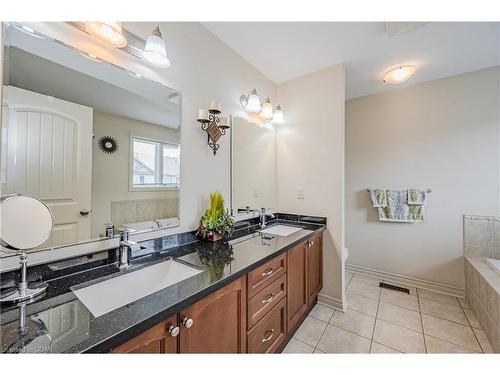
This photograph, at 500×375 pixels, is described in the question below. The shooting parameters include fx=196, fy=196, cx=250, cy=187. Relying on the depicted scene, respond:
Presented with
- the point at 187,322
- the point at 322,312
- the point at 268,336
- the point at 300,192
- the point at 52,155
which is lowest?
the point at 322,312

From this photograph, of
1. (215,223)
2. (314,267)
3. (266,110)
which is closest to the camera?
(215,223)

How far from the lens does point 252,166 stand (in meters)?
2.07

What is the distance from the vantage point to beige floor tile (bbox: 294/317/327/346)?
157cm

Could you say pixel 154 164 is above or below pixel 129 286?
above

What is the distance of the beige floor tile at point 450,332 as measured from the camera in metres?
1.53

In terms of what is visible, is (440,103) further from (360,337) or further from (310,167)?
(360,337)

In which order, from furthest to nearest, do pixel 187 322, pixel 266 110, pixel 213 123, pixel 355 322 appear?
pixel 266 110, pixel 355 322, pixel 213 123, pixel 187 322

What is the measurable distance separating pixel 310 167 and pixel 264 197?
0.61 metres

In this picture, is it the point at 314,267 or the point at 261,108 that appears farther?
the point at 261,108

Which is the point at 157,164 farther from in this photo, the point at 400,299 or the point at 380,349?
the point at 400,299

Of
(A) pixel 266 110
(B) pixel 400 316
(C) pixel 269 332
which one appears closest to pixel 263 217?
(C) pixel 269 332

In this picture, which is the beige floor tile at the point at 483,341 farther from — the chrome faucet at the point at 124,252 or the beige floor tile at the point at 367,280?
the chrome faucet at the point at 124,252

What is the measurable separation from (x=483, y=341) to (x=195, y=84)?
2.99m
